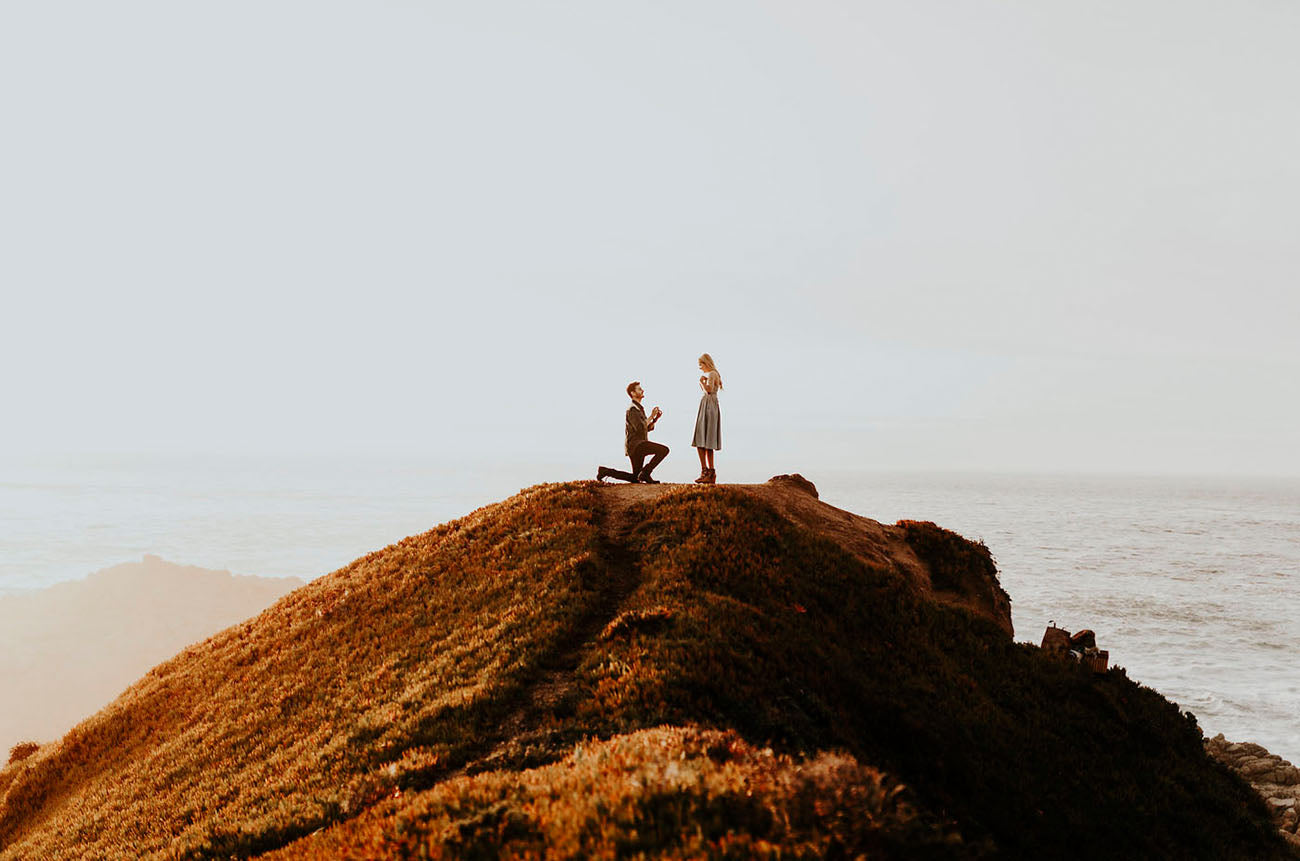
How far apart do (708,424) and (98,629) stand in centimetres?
14878

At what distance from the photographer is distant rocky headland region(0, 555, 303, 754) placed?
108 meters

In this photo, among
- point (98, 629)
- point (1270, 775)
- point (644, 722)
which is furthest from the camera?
point (98, 629)

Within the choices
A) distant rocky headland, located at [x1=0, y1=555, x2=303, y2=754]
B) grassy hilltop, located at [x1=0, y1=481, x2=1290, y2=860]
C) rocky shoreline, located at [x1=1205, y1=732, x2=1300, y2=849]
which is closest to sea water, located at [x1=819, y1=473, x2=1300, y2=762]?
rocky shoreline, located at [x1=1205, y1=732, x2=1300, y2=849]

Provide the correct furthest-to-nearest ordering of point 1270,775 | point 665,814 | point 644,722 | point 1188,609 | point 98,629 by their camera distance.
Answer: point 98,629, point 1188,609, point 1270,775, point 644,722, point 665,814

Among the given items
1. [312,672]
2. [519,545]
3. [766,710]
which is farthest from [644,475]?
[766,710]

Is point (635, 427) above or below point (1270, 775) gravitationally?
above

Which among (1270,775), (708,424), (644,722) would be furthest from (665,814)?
(1270,775)

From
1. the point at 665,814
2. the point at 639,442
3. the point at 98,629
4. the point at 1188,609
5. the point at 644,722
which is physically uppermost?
the point at 639,442

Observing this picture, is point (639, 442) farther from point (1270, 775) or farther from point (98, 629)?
point (98, 629)

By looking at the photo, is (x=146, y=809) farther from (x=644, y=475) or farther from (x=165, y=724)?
(x=644, y=475)

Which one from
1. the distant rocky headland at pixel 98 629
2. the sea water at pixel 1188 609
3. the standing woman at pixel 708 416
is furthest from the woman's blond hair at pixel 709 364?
the distant rocky headland at pixel 98 629

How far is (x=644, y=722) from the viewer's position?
11.5 m

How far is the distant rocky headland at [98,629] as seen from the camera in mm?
108438

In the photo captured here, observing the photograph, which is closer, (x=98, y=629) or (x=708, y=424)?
(x=708, y=424)
